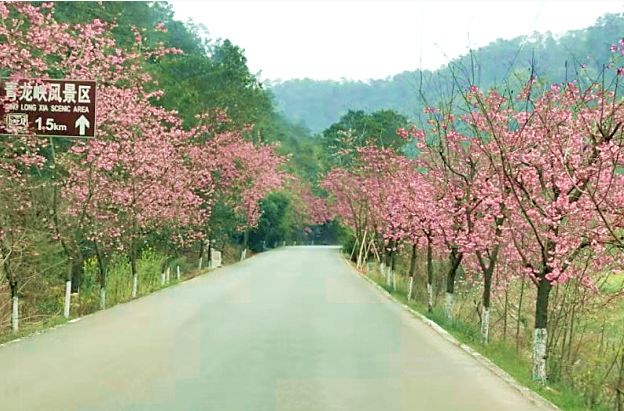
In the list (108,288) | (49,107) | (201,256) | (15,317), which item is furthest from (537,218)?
(201,256)

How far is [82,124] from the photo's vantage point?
18.5 meters

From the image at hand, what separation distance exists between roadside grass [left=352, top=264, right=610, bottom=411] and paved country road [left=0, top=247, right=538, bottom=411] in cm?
46

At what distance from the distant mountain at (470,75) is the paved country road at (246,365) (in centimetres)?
500

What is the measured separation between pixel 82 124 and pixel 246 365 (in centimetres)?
877

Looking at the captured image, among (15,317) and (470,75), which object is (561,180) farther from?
(15,317)

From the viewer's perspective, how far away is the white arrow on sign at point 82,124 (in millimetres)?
18511

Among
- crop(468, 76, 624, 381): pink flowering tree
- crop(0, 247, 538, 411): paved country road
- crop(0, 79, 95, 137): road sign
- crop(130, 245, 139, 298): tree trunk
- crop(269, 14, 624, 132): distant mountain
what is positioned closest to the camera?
crop(0, 247, 538, 411): paved country road

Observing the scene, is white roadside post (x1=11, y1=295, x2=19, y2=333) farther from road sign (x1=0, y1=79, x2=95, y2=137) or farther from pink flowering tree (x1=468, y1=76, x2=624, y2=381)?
pink flowering tree (x1=468, y1=76, x2=624, y2=381)

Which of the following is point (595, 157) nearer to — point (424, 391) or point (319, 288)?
point (424, 391)

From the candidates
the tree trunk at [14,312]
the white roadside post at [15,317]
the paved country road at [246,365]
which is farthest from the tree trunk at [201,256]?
the white roadside post at [15,317]

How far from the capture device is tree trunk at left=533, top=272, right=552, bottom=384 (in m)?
11.8

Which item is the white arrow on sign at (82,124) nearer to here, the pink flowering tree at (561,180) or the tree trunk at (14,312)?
the tree trunk at (14,312)

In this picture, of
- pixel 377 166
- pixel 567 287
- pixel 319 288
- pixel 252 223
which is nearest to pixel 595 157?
pixel 567 287

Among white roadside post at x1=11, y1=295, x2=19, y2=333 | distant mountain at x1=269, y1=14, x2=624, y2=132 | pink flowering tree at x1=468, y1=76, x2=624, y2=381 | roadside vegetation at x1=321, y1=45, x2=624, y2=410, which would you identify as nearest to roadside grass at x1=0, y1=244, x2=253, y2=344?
white roadside post at x1=11, y1=295, x2=19, y2=333
